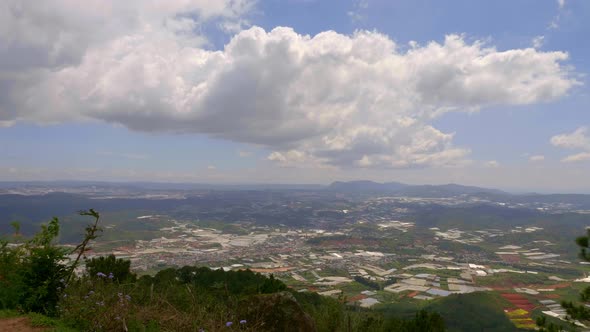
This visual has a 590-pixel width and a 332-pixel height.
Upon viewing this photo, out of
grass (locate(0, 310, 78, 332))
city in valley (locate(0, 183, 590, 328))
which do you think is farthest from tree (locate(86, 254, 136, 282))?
city in valley (locate(0, 183, 590, 328))

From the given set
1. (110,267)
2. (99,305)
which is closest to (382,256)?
Result: (110,267)

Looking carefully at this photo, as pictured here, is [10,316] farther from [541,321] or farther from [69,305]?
[541,321]

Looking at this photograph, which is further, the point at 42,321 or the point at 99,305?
the point at 99,305

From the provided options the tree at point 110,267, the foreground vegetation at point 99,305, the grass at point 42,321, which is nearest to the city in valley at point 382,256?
the tree at point 110,267

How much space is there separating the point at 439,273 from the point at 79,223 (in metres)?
147

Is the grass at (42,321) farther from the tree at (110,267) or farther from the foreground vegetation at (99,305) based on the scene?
the tree at (110,267)

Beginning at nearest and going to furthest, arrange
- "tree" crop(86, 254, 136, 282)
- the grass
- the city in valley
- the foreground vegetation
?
the grass
the foreground vegetation
"tree" crop(86, 254, 136, 282)
the city in valley

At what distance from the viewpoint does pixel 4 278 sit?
29.6 feet

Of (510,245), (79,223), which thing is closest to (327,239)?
(510,245)

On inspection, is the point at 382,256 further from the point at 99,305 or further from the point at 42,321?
the point at 42,321

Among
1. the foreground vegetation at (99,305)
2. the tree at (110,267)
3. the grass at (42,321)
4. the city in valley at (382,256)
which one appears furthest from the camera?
the city in valley at (382,256)

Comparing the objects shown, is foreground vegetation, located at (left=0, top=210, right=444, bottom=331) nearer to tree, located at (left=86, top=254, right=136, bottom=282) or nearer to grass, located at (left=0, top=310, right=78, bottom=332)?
grass, located at (left=0, top=310, right=78, bottom=332)

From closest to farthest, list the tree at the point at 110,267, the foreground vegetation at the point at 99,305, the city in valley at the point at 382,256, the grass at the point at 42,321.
A: the grass at the point at 42,321 → the foreground vegetation at the point at 99,305 → the tree at the point at 110,267 → the city in valley at the point at 382,256

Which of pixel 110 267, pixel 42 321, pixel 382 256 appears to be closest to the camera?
pixel 42 321
